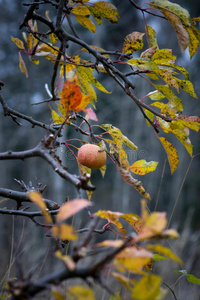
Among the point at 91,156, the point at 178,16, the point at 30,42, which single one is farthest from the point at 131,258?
the point at 30,42

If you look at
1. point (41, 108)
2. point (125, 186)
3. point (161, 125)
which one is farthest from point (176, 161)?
point (41, 108)

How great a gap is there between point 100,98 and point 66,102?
6883 mm

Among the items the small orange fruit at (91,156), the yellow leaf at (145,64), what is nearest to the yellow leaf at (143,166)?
the small orange fruit at (91,156)

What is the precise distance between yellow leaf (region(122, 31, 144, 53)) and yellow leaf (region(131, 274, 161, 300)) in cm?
53

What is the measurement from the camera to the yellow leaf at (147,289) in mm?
252

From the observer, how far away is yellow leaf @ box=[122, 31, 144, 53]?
640mm

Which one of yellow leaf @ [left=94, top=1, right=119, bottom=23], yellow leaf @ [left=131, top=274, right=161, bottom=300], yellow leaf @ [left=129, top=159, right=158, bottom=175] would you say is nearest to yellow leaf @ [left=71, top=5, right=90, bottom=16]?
yellow leaf @ [left=94, top=1, right=119, bottom=23]

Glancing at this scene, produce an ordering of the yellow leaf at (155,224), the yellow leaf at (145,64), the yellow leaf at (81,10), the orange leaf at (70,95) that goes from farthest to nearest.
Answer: the yellow leaf at (81,10) < the yellow leaf at (145,64) < the orange leaf at (70,95) < the yellow leaf at (155,224)

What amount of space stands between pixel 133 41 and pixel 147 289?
1.80 ft

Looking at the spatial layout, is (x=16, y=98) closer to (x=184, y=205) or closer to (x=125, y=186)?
(x=125, y=186)

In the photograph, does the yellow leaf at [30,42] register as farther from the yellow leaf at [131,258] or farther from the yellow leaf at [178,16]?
the yellow leaf at [131,258]

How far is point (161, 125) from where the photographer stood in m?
0.65

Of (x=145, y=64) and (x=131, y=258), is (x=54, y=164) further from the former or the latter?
(x=145, y=64)

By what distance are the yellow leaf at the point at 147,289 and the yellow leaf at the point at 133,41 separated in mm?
533
